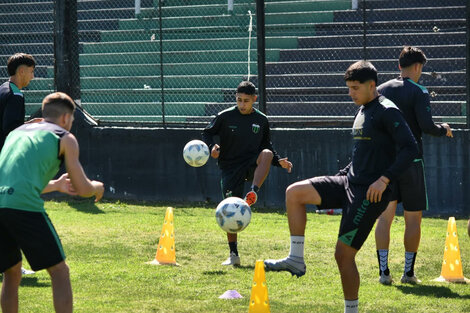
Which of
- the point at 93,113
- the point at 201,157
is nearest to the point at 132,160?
the point at 93,113

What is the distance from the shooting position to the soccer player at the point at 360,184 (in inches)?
281

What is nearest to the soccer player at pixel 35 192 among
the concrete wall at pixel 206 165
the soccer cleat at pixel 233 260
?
the soccer cleat at pixel 233 260

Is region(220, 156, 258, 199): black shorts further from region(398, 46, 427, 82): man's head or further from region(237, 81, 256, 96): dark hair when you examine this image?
region(398, 46, 427, 82): man's head

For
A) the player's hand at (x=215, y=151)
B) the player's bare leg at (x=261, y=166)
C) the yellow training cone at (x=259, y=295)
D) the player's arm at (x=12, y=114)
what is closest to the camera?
the yellow training cone at (x=259, y=295)

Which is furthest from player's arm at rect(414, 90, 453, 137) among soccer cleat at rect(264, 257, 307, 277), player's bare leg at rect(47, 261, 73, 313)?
player's bare leg at rect(47, 261, 73, 313)

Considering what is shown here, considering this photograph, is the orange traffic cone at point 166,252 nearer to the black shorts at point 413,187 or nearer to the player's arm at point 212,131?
the player's arm at point 212,131

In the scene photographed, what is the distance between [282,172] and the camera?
49.6ft

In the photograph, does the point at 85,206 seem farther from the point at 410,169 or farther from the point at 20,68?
the point at 410,169

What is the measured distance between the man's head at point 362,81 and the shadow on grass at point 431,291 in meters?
2.31

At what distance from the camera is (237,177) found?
10.8 metres

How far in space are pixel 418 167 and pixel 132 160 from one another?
7.97m

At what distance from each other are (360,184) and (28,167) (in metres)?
2.79

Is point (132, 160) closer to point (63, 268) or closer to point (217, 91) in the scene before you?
point (217, 91)

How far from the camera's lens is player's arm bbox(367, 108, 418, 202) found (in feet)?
23.2
